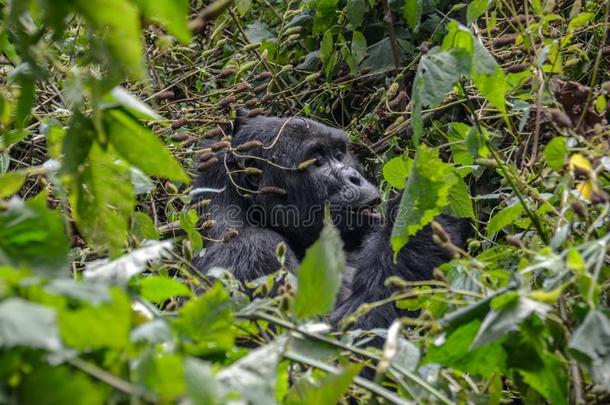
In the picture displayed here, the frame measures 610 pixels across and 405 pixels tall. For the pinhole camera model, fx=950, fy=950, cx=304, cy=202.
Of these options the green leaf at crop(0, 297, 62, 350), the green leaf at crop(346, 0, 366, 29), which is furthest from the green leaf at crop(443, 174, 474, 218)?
the green leaf at crop(346, 0, 366, 29)

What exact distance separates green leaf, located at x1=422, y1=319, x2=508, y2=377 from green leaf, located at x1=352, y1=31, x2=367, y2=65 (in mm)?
2948

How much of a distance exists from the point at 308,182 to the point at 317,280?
2.74 meters

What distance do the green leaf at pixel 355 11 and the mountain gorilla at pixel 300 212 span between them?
23.0 inches

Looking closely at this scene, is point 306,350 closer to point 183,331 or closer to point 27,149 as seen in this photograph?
point 183,331

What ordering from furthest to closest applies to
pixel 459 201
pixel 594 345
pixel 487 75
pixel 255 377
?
pixel 459 201 < pixel 487 75 < pixel 594 345 < pixel 255 377

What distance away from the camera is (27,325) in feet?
3.70

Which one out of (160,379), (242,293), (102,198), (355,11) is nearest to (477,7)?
(242,293)

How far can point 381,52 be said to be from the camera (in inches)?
187

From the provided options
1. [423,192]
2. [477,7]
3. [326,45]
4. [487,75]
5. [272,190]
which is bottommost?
[272,190]

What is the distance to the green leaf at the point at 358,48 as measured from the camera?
4637mm

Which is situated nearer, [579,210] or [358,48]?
[579,210]

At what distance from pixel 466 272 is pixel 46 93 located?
2783 millimetres

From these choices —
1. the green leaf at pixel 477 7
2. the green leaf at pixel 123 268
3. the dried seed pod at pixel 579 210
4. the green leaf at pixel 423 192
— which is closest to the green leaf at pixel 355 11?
the green leaf at pixel 477 7

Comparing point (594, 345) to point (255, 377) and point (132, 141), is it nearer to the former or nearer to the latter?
point (255, 377)
